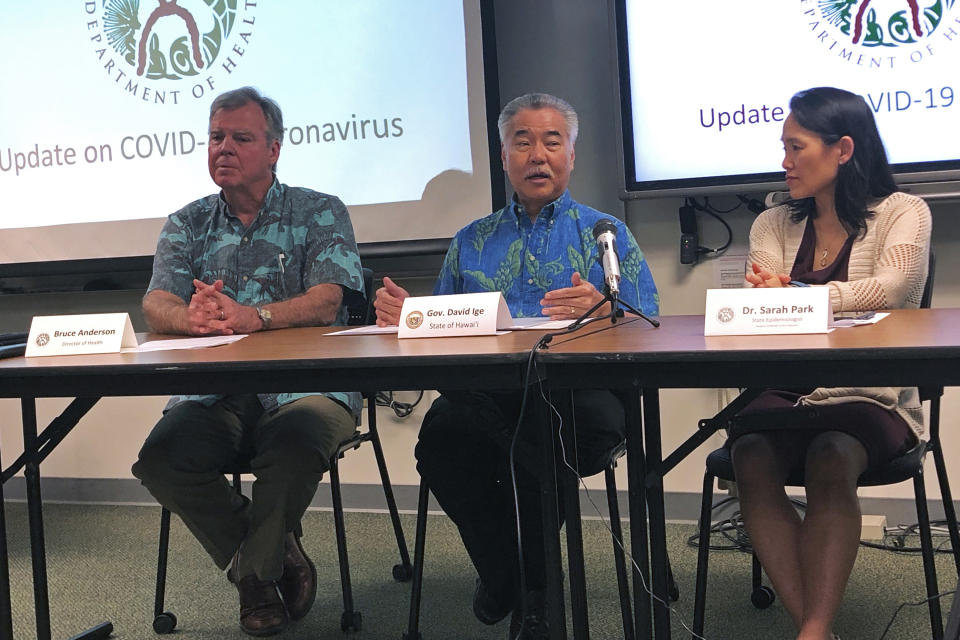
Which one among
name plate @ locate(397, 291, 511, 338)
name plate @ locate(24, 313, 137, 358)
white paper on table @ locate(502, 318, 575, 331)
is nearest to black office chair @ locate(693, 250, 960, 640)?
white paper on table @ locate(502, 318, 575, 331)

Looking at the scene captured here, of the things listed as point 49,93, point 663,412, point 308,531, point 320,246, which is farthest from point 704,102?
point 49,93

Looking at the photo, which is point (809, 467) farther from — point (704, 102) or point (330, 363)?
point (704, 102)

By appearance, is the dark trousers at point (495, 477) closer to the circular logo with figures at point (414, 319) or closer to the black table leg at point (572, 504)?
the circular logo with figures at point (414, 319)

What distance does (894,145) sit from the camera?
2574 millimetres

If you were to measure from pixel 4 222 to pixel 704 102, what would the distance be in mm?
2472

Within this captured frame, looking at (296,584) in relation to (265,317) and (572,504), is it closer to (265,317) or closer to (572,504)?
(265,317)

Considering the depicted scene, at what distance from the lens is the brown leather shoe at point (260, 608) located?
2119 millimetres

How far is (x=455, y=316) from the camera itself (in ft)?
5.48

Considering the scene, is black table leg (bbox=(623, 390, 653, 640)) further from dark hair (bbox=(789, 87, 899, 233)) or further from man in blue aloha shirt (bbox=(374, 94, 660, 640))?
dark hair (bbox=(789, 87, 899, 233))

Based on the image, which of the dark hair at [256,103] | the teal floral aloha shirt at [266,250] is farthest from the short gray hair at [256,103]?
the teal floral aloha shirt at [266,250]

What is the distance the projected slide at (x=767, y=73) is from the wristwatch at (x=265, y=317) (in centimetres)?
119

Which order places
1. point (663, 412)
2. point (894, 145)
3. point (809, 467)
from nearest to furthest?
point (809, 467) → point (894, 145) → point (663, 412)

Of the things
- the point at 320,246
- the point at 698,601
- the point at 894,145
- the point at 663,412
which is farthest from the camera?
the point at 663,412

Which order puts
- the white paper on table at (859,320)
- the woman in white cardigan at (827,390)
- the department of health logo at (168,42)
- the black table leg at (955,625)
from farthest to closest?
1. the department of health logo at (168,42)
2. the woman in white cardigan at (827,390)
3. the white paper on table at (859,320)
4. the black table leg at (955,625)
